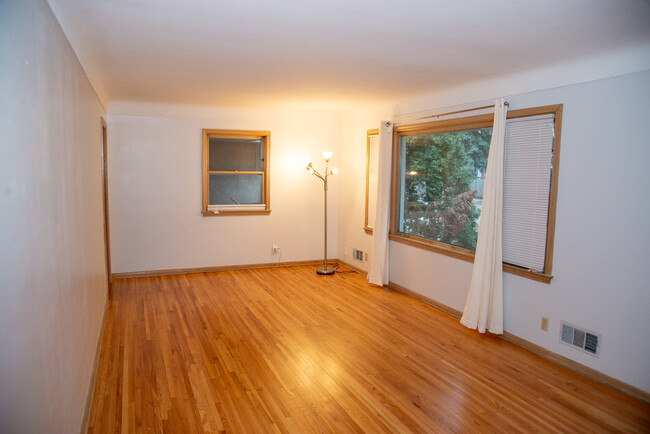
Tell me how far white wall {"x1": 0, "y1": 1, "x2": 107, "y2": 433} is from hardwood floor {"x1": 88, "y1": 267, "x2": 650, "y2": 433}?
61 cm

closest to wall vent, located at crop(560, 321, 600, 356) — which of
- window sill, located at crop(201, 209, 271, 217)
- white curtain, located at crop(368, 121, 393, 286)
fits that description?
white curtain, located at crop(368, 121, 393, 286)

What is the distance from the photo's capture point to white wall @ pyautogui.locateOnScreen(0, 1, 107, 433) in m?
1.24

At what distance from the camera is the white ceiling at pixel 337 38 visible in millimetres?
2385

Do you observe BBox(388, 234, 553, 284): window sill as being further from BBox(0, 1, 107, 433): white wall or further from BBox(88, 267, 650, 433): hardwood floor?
BBox(0, 1, 107, 433): white wall

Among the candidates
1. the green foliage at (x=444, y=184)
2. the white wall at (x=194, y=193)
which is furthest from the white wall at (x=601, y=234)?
the white wall at (x=194, y=193)

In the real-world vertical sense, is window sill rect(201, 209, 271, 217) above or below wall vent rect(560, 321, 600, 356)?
above

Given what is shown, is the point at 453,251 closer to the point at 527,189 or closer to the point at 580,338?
the point at 527,189

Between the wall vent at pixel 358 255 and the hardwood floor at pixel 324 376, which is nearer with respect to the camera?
the hardwood floor at pixel 324 376

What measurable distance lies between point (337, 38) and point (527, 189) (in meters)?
2.22

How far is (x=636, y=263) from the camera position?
3.06 m

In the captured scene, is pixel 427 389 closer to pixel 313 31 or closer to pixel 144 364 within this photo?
pixel 144 364

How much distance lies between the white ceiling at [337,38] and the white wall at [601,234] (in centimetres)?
40

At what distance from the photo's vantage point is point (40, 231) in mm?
1639

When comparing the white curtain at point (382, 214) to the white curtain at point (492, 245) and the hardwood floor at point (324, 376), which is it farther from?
the white curtain at point (492, 245)
